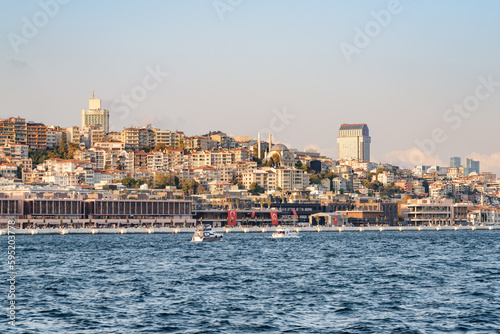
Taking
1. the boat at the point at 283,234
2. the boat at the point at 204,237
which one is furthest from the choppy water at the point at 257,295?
the boat at the point at 283,234

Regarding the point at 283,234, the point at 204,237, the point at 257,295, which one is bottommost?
the point at 283,234

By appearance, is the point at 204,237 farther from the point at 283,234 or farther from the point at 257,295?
the point at 257,295

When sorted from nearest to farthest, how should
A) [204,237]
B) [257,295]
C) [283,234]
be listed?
[257,295], [204,237], [283,234]

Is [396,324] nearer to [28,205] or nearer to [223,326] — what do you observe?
[223,326]

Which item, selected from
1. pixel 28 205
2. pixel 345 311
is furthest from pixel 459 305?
pixel 28 205

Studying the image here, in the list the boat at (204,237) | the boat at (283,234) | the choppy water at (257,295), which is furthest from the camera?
the boat at (283,234)

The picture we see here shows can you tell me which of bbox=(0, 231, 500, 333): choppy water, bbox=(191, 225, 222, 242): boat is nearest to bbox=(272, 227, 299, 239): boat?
bbox=(191, 225, 222, 242): boat

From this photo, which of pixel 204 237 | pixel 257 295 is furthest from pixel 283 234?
pixel 257 295

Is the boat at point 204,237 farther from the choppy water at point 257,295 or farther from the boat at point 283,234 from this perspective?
the choppy water at point 257,295

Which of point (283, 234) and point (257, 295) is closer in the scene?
point (257, 295)
